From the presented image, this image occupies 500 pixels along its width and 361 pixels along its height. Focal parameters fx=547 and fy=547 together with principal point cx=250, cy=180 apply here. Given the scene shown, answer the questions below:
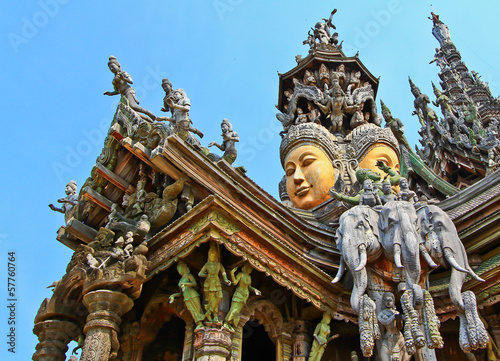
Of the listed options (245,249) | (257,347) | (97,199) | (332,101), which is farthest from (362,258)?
(332,101)

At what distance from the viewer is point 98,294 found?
7488 mm

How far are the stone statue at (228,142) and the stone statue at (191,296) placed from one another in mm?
2145

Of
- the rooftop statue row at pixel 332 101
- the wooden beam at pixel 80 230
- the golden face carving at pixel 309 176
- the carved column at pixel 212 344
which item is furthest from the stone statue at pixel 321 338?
the rooftop statue row at pixel 332 101

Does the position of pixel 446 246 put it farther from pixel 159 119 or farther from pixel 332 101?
pixel 332 101

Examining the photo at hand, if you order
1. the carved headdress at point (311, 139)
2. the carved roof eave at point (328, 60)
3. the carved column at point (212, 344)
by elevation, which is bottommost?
the carved column at point (212, 344)

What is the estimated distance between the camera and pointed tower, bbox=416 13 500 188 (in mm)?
24281

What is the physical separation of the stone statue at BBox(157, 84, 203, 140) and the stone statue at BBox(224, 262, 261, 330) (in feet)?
7.30

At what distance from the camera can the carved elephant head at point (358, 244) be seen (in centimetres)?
752

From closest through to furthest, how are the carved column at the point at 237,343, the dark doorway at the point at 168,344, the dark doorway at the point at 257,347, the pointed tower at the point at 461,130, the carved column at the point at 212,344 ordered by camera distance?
the carved column at the point at 212,344, the carved column at the point at 237,343, the dark doorway at the point at 168,344, the dark doorway at the point at 257,347, the pointed tower at the point at 461,130

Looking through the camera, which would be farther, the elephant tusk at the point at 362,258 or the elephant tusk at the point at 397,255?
the elephant tusk at the point at 362,258

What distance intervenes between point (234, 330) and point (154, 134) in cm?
320

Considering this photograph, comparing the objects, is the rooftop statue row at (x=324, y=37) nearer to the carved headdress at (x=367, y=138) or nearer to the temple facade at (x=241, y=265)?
the carved headdress at (x=367, y=138)

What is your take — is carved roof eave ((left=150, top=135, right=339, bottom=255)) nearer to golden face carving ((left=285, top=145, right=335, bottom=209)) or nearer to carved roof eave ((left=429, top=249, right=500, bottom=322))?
carved roof eave ((left=429, top=249, right=500, bottom=322))

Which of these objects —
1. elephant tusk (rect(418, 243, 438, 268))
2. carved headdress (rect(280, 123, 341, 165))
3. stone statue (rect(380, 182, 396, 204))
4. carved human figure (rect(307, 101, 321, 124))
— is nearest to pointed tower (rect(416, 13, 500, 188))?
carved human figure (rect(307, 101, 321, 124))
